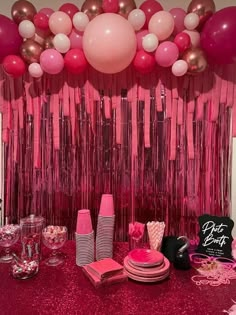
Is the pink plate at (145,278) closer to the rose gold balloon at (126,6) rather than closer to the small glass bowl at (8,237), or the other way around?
the small glass bowl at (8,237)

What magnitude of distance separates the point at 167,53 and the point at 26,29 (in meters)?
0.73

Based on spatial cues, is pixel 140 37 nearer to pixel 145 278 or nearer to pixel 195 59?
pixel 195 59

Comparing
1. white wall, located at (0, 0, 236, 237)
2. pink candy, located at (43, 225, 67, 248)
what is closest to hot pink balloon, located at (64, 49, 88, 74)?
white wall, located at (0, 0, 236, 237)

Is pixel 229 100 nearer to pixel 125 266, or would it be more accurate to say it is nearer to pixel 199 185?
pixel 199 185

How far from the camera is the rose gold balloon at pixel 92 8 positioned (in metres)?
1.60

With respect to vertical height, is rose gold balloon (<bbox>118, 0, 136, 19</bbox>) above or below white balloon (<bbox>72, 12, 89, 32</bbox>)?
above

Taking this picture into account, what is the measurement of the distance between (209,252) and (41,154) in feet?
3.59

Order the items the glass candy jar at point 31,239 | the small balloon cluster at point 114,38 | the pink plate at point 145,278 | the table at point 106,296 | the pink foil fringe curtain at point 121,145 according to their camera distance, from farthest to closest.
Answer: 1. the pink foil fringe curtain at point 121,145
2. the glass candy jar at point 31,239
3. the small balloon cluster at point 114,38
4. the pink plate at point 145,278
5. the table at point 106,296

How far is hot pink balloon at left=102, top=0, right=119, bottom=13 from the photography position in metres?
1.56

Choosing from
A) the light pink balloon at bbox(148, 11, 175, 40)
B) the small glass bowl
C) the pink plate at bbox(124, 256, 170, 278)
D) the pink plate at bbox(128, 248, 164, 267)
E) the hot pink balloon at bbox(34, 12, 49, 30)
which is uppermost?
the hot pink balloon at bbox(34, 12, 49, 30)

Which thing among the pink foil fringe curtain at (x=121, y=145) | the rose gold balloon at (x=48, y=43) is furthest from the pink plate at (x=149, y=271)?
the rose gold balloon at (x=48, y=43)

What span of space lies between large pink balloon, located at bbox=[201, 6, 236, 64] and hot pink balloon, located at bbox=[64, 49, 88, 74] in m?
0.61

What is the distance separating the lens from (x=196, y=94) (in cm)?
175

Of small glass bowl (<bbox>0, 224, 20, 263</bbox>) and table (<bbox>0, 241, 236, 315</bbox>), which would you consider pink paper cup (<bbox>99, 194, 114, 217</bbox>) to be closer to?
table (<bbox>0, 241, 236, 315</bbox>)
